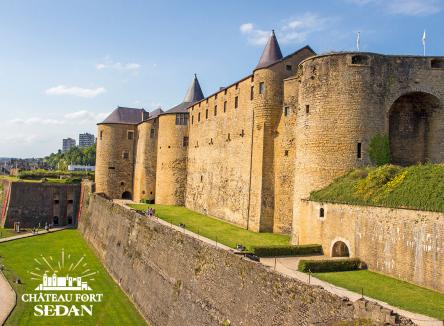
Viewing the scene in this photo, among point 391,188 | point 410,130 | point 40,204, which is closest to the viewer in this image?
point 391,188

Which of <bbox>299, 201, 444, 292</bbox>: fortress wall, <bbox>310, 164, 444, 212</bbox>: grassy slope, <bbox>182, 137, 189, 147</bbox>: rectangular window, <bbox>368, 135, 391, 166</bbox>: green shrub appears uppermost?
<bbox>182, 137, 189, 147</bbox>: rectangular window

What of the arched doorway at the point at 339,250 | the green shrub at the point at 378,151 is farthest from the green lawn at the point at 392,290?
the green shrub at the point at 378,151

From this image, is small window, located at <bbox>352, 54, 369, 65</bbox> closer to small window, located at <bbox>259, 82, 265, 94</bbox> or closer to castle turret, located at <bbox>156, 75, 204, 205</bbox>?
small window, located at <bbox>259, 82, 265, 94</bbox>

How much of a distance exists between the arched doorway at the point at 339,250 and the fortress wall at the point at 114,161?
1389 inches

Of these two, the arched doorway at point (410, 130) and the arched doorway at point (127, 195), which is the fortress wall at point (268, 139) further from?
the arched doorway at point (127, 195)

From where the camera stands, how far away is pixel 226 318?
625 inches

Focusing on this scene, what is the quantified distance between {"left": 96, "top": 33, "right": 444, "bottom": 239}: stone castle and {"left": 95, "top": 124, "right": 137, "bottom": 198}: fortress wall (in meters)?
6.39

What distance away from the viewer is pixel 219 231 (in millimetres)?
27906

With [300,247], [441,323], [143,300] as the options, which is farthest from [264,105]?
[441,323]

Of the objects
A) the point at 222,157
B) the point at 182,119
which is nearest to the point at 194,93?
the point at 182,119

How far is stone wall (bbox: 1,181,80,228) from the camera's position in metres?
47.9

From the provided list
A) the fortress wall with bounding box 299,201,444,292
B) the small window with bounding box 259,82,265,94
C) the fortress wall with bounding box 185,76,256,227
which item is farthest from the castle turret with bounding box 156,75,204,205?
the fortress wall with bounding box 299,201,444,292

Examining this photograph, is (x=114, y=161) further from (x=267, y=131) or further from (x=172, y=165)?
(x=267, y=131)

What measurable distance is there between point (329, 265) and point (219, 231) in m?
12.2
